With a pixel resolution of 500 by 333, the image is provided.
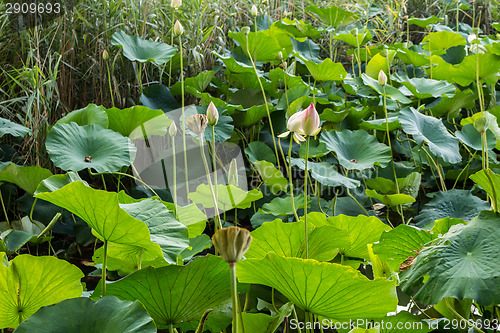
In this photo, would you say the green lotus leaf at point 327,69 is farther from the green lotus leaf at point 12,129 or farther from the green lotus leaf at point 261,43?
the green lotus leaf at point 12,129

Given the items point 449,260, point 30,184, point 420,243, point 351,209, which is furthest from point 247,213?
point 449,260

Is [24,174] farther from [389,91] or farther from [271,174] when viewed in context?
[389,91]

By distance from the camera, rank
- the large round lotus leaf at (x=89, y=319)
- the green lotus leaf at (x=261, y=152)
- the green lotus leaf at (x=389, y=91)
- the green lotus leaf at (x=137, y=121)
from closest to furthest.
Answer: the large round lotus leaf at (x=89, y=319)
the green lotus leaf at (x=137, y=121)
the green lotus leaf at (x=261, y=152)
the green lotus leaf at (x=389, y=91)

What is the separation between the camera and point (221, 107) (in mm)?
1954

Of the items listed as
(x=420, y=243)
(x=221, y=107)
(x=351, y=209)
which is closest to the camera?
(x=420, y=243)

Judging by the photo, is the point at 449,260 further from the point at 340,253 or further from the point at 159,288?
the point at 159,288

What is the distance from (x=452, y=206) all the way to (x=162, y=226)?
121 cm

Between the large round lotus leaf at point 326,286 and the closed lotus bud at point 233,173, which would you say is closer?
the large round lotus leaf at point 326,286

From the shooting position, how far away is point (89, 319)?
71cm

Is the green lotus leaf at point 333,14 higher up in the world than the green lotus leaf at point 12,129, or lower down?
higher up

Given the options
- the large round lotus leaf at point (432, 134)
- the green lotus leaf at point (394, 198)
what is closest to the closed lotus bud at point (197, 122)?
the green lotus leaf at point (394, 198)

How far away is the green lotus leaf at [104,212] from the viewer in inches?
31.9

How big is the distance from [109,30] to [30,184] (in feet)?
3.25

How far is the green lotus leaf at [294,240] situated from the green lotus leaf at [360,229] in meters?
0.10
